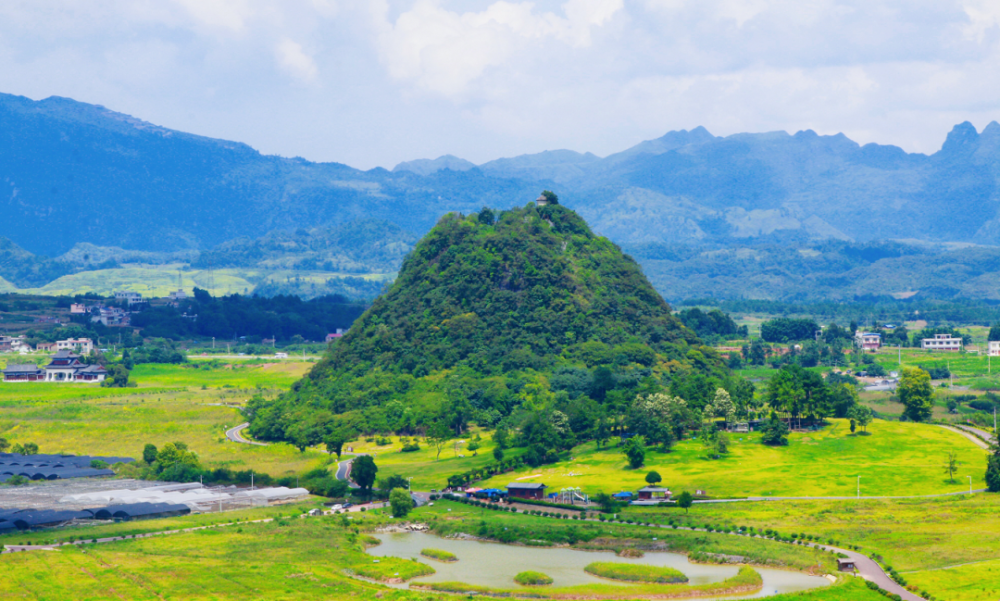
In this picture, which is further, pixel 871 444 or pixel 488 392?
pixel 488 392

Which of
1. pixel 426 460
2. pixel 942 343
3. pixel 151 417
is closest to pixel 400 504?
pixel 426 460

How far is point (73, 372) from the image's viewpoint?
156250 millimetres

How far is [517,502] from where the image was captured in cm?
7981

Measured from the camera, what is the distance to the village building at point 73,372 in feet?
508

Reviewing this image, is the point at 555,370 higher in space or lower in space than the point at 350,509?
higher

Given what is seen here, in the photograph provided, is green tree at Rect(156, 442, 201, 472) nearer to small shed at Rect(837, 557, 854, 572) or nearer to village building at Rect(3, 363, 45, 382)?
small shed at Rect(837, 557, 854, 572)

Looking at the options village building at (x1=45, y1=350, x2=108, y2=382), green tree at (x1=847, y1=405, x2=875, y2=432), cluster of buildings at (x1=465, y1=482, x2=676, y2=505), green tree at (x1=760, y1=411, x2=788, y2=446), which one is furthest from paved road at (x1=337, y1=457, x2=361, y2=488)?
village building at (x1=45, y1=350, x2=108, y2=382)

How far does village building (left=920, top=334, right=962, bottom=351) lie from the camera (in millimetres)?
174200

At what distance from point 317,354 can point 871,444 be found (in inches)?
4647

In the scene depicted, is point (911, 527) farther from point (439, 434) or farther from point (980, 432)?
point (439, 434)

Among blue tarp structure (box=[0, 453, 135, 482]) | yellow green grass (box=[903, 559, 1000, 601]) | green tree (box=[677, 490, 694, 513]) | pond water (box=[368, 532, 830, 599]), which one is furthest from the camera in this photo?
blue tarp structure (box=[0, 453, 135, 482])

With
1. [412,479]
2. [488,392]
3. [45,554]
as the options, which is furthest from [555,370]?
[45,554]

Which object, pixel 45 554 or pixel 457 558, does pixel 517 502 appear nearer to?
pixel 457 558

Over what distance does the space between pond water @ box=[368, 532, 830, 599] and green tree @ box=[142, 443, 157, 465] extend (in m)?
30.1
